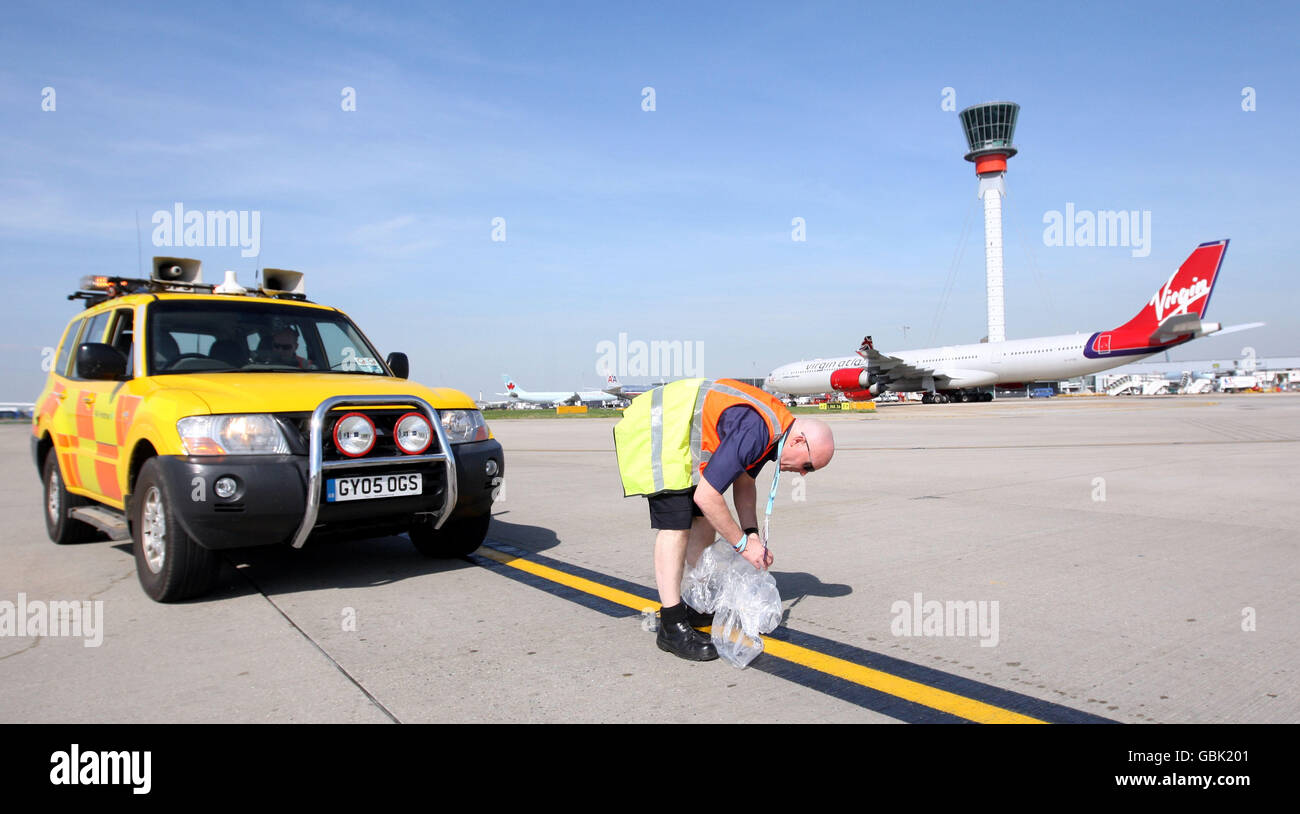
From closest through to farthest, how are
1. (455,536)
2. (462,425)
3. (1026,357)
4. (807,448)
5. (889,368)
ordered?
(807,448) < (462,425) < (455,536) < (1026,357) < (889,368)

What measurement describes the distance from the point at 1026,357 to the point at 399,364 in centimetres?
4622

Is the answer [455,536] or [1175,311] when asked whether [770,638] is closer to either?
[455,536]

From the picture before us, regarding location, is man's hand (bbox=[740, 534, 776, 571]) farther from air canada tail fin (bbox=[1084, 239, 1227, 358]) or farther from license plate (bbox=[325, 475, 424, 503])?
air canada tail fin (bbox=[1084, 239, 1227, 358])

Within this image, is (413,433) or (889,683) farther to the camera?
(413,433)

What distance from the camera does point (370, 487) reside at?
450cm

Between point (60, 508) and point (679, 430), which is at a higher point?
point (679, 430)

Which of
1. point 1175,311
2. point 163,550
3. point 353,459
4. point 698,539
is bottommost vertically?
point 163,550

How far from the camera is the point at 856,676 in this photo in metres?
3.18

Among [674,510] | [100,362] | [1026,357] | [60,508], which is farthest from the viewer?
[1026,357]

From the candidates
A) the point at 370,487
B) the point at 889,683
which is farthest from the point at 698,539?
the point at 370,487

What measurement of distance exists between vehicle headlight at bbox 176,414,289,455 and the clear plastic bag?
234 cm
